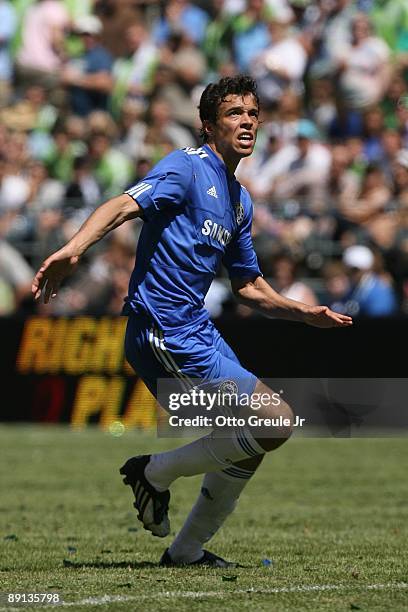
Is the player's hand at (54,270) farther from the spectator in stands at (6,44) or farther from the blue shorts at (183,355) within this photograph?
the spectator in stands at (6,44)

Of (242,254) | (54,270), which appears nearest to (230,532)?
(242,254)

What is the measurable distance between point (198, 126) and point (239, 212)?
10750 millimetres

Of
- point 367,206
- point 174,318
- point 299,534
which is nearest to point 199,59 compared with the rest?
point 367,206

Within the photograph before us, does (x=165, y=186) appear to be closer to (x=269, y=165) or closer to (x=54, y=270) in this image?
(x=54, y=270)

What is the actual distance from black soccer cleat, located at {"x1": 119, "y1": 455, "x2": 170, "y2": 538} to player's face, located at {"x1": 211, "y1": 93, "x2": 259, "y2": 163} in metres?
1.65

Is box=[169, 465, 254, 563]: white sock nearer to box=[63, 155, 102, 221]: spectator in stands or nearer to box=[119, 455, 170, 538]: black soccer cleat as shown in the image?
box=[119, 455, 170, 538]: black soccer cleat

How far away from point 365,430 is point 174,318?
906 centimetres

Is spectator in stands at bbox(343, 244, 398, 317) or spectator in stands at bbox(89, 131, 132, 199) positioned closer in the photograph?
spectator in stands at bbox(343, 244, 398, 317)

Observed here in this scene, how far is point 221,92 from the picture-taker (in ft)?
21.9

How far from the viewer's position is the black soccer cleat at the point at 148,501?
683cm

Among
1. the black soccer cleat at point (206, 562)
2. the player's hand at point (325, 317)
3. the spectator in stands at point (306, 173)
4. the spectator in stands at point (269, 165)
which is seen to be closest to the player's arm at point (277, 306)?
the player's hand at point (325, 317)

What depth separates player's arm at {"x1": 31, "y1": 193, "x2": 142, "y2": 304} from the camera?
5770 mm

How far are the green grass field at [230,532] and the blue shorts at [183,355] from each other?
0.94m

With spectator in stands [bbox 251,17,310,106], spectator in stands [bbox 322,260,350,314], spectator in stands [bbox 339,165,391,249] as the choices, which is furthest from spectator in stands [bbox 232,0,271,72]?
spectator in stands [bbox 322,260,350,314]
